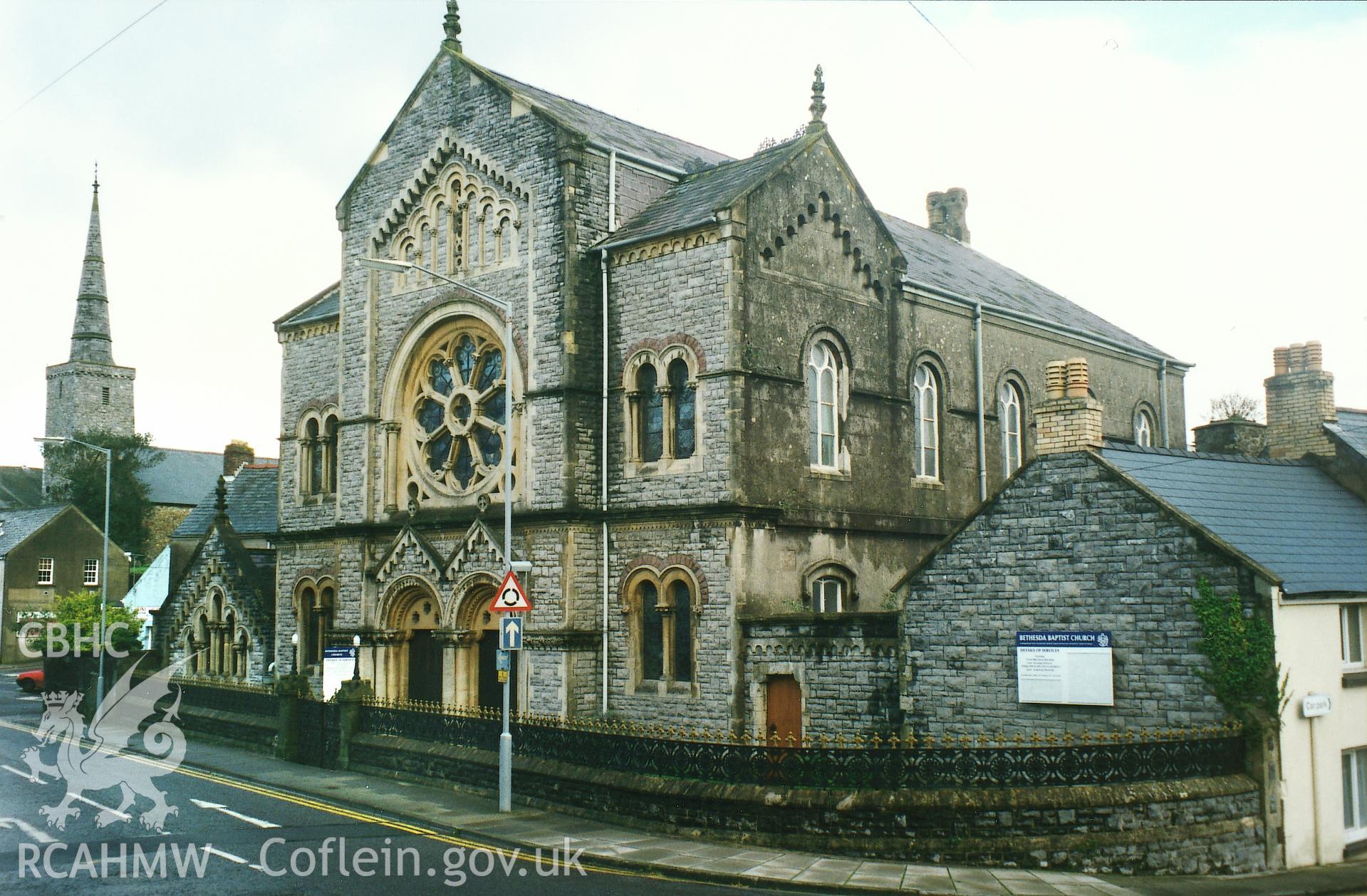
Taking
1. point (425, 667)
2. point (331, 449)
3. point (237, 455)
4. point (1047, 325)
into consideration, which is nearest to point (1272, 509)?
point (1047, 325)

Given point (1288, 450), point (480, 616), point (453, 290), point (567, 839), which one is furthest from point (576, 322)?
point (1288, 450)

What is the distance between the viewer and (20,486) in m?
102

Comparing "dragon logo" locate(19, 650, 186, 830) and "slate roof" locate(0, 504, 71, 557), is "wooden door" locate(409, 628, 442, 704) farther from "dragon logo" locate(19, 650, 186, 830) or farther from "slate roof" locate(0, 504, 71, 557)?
"slate roof" locate(0, 504, 71, 557)

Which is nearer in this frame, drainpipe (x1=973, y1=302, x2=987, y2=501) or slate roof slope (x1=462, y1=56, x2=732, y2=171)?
slate roof slope (x1=462, y1=56, x2=732, y2=171)

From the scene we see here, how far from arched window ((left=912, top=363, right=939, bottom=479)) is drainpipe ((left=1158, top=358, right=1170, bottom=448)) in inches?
502

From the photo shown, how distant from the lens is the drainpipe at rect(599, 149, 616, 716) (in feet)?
81.0

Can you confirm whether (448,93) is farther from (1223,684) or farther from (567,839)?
(1223,684)

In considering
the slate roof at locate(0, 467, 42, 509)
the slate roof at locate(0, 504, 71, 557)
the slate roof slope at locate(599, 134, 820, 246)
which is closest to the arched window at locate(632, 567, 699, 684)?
the slate roof slope at locate(599, 134, 820, 246)

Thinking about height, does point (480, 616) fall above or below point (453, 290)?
below

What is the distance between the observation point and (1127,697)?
17812 millimetres

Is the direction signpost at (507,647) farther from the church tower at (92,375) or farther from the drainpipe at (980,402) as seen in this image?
the church tower at (92,375)

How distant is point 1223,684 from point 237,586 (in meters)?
27.1

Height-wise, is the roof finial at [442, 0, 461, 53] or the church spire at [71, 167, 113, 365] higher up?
the church spire at [71, 167, 113, 365]

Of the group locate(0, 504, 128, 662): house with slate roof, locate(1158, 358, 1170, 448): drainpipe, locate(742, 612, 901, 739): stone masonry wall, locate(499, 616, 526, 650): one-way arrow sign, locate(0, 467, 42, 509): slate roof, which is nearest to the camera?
locate(499, 616, 526, 650): one-way arrow sign
